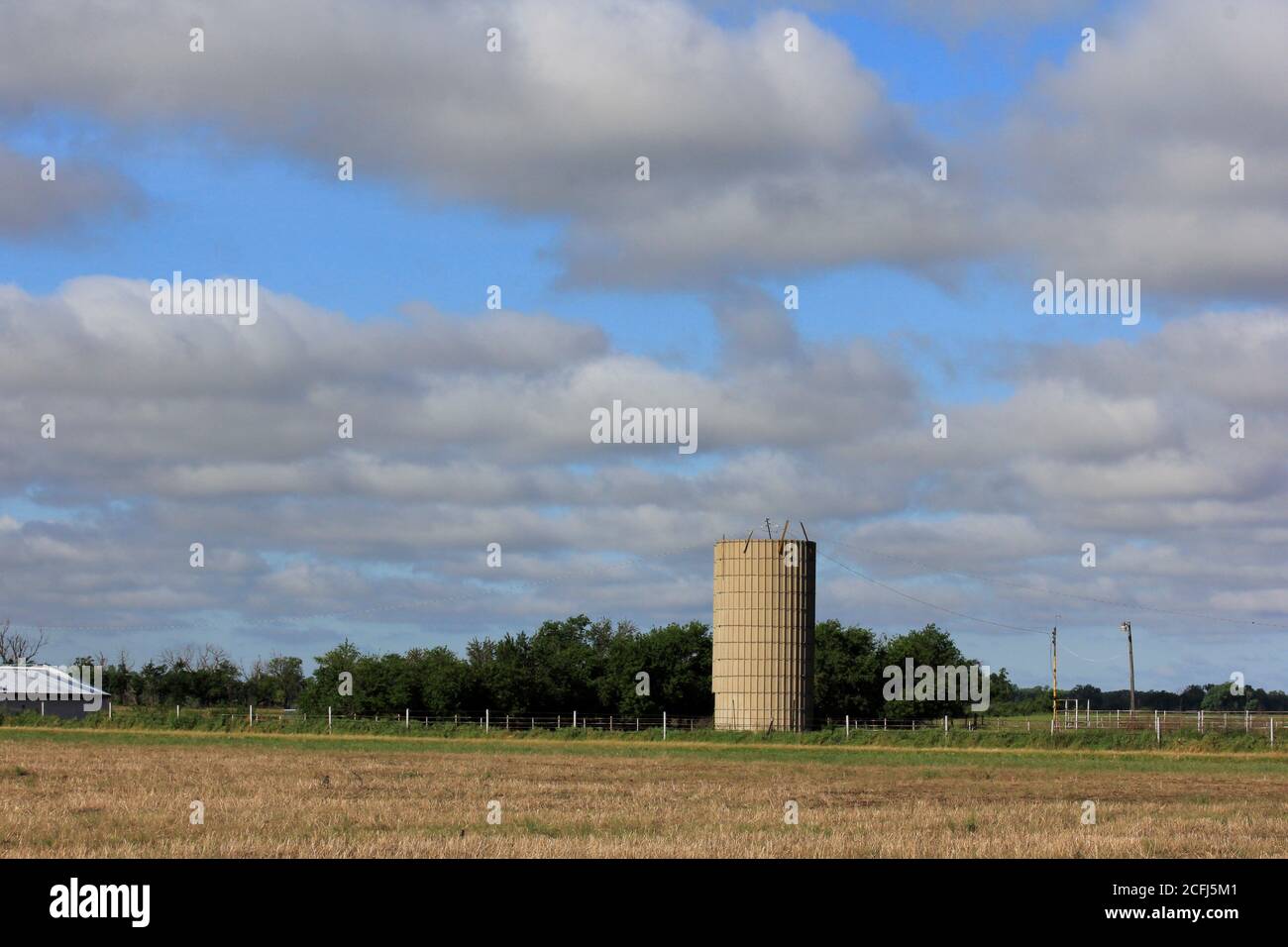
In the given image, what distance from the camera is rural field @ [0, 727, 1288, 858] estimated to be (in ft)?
76.1

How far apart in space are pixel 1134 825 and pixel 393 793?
1691 cm

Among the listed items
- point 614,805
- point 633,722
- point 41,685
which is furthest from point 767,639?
point 41,685

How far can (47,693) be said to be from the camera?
131 metres

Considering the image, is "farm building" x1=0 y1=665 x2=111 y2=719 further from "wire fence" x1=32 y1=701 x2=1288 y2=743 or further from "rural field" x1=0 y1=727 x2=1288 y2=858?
"rural field" x1=0 y1=727 x2=1288 y2=858

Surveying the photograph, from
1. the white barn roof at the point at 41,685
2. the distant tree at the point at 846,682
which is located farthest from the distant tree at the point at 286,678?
the distant tree at the point at 846,682

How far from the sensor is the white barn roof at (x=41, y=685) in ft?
433

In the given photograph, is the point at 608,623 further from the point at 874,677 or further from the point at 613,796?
the point at 613,796

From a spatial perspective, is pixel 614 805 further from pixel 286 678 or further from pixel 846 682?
pixel 286 678

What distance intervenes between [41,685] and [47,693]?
23.9 feet

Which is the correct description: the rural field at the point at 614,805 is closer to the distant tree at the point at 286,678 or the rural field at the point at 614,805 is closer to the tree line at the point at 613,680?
the tree line at the point at 613,680

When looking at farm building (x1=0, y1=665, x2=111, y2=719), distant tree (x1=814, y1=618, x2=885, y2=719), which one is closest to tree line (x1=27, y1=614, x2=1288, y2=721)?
distant tree (x1=814, y1=618, x2=885, y2=719)

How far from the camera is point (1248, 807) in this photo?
113 ft

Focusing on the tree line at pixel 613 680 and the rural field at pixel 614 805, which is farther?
the tree line at pixel 613 680
